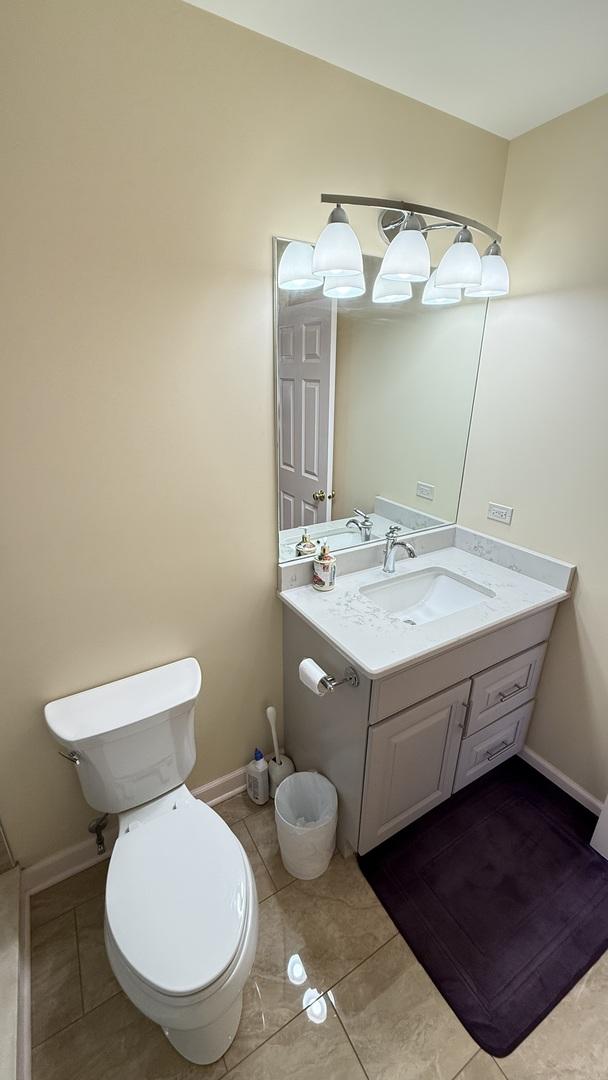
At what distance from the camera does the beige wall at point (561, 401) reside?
1.37 m

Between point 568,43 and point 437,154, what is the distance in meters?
0.38

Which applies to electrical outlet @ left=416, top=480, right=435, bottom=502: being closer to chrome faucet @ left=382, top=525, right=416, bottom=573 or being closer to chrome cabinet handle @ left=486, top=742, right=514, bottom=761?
chrome faucet @ left=382, top=525, right=416, bottom=573

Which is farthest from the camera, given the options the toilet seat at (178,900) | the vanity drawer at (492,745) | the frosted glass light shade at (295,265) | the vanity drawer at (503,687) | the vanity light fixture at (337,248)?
the vanity drawer at (492,745)

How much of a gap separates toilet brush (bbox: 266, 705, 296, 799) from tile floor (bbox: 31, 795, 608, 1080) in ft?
1.17

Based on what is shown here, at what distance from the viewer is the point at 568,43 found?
3.56 ft

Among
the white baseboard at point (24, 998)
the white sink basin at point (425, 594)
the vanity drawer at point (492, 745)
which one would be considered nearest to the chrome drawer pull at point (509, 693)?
the vanity drawer at point (492, 745)

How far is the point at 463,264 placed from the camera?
1308mm

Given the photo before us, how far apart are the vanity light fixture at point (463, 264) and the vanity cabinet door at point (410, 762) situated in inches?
50.7

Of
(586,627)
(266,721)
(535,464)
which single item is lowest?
(266,721)

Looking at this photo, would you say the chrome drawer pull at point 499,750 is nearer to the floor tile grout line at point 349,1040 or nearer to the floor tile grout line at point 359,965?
the floor tile grout line at point 359,965

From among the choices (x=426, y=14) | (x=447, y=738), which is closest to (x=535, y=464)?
(x=447, y=738)

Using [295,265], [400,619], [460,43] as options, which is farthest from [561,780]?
[460,43]

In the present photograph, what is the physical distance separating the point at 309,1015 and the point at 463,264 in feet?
7.14

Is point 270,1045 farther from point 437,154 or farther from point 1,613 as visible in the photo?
point 437,154
